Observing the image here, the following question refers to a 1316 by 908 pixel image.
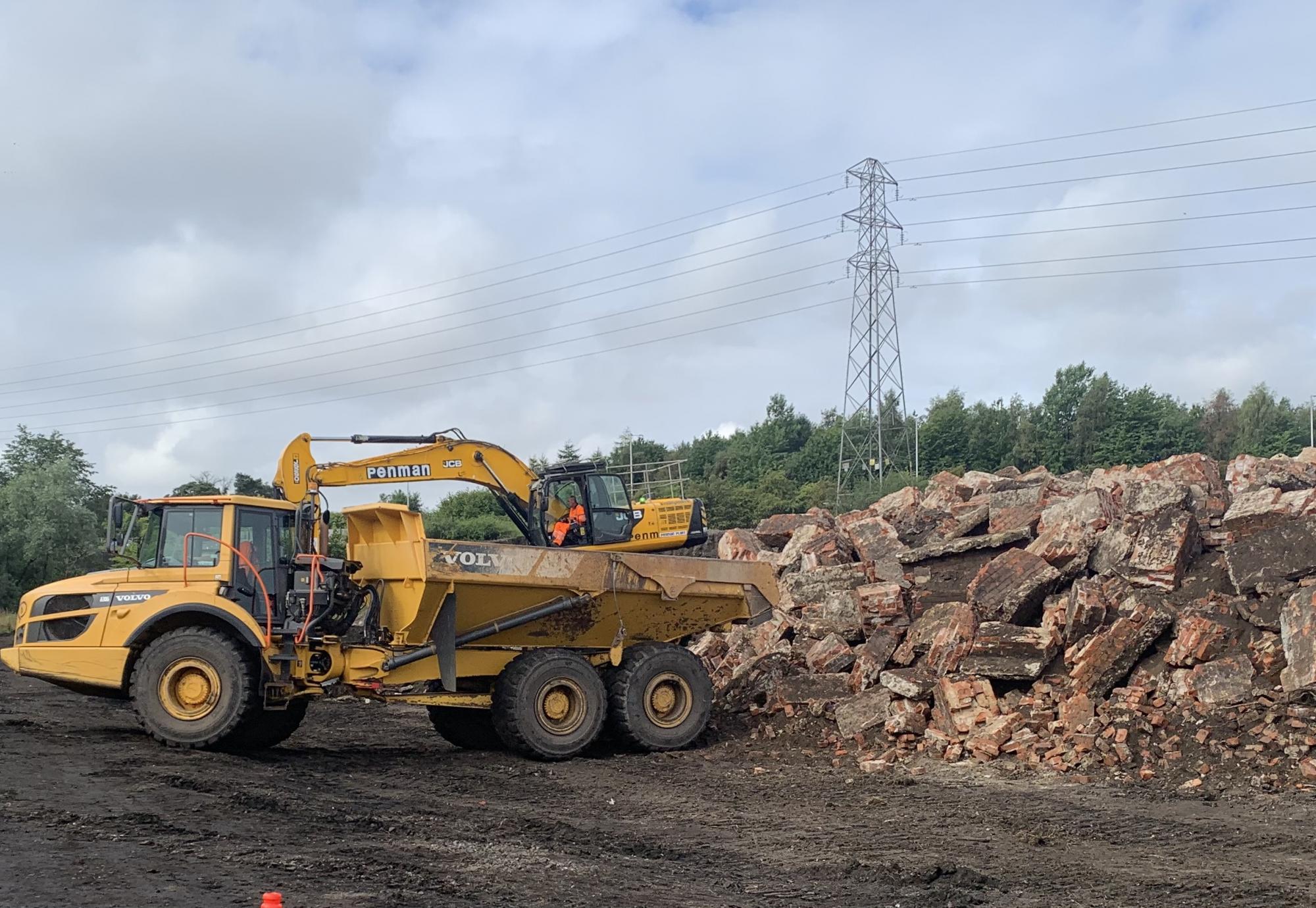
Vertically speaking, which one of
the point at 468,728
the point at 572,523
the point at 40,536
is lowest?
the point at 468,728

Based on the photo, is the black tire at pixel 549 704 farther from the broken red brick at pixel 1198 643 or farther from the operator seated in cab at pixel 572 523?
the broken red brick at pixel 1198 643

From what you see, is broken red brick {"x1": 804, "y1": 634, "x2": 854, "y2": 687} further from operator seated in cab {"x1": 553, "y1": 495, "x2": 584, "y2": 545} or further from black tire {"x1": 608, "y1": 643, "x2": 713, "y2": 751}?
operator seated in cab {"x1": 553, "y1": 495, "x2": 584, "y2": 545}

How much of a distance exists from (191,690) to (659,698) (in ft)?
14.4

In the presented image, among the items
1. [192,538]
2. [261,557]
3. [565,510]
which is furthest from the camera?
[565,510]

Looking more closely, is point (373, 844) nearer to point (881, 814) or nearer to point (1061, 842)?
point (881, 814)

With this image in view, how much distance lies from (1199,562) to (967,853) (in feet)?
23.4

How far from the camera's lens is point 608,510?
13.4m

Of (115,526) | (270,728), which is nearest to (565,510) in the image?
(270,728)

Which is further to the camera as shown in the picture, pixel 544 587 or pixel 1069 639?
pixel 1069 639

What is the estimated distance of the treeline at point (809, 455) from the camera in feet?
102

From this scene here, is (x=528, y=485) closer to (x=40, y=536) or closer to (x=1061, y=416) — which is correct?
(x=40, y=536)

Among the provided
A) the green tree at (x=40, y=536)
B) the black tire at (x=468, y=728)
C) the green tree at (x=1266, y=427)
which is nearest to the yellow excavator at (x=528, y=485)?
the black tire at (x=468, y=728)

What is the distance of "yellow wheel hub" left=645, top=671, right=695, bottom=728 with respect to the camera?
11.4 m

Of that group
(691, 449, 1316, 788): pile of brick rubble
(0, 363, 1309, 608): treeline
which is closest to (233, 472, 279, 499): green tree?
(0, 363, 1309, 608): treeline
